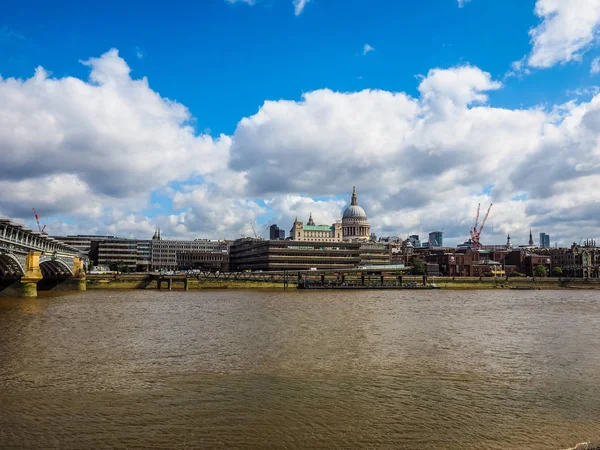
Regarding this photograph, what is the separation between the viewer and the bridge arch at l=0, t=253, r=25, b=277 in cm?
7325

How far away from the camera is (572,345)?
35750 mm

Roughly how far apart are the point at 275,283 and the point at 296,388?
12054 centimetres

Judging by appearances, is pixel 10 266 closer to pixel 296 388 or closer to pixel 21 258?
pixel 21 258

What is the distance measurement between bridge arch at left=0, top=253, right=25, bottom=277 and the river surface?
34.6 meters

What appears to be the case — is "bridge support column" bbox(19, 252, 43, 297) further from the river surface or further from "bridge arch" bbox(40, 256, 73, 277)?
the river surface

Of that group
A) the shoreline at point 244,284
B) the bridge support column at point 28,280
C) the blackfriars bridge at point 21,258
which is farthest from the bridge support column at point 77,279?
the bridge support column at point 28,280

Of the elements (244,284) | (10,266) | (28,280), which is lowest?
(244,284)

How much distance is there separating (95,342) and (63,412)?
1825cm

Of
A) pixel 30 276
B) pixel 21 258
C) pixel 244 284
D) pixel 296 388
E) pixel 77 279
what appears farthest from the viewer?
pixel 244 284

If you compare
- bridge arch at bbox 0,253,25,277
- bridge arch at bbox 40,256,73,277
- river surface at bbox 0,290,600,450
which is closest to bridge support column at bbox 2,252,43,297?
bridge arch at bbox 0,253,25,277

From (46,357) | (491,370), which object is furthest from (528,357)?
(46,357)

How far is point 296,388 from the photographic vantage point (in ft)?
73.3

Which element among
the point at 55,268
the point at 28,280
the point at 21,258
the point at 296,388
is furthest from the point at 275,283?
the point at 296,388

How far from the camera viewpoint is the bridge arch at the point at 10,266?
7325cm
